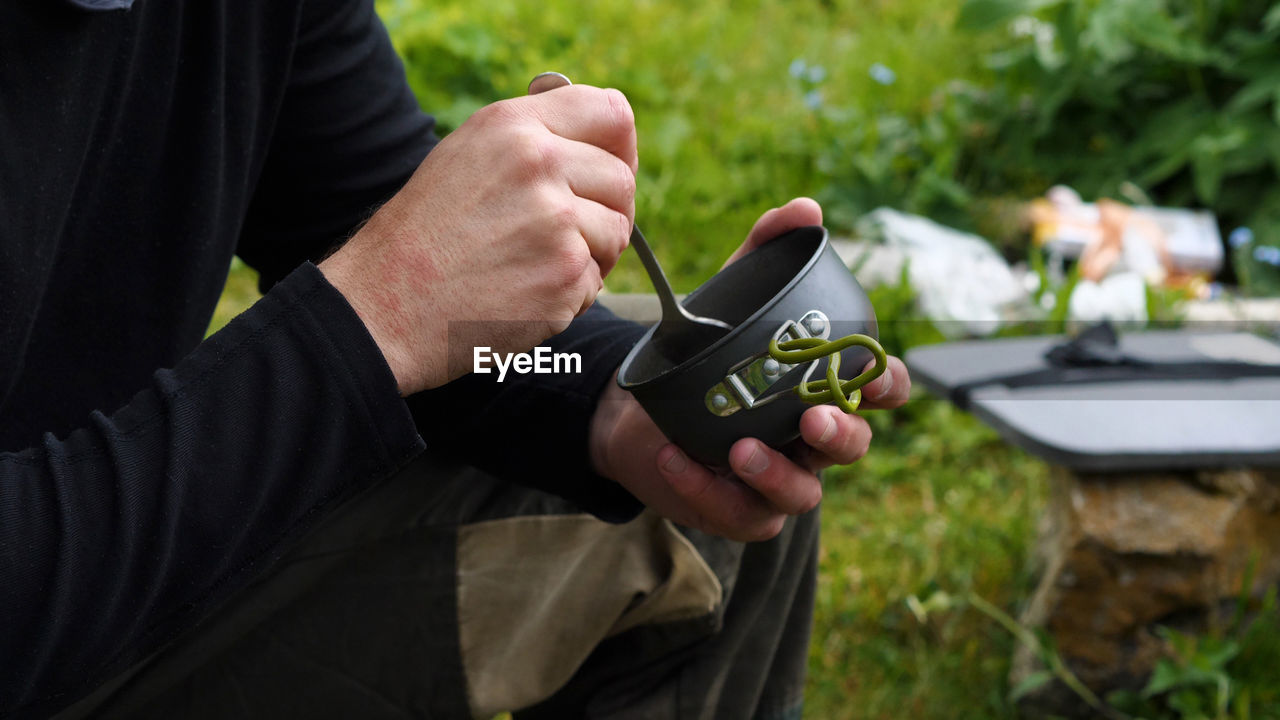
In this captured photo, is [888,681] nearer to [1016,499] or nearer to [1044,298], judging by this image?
[1016,499]

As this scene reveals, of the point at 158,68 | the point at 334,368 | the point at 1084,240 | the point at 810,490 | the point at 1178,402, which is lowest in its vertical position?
the point at 1084,240

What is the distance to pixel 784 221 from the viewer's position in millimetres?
1183

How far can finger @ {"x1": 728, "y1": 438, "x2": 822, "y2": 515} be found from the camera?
1.07 metres

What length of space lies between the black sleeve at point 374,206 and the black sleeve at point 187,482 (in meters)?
0.36

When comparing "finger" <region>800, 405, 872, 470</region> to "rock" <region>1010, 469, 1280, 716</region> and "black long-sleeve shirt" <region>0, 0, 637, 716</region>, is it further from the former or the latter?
"rock" <region>1010, 469, 1280, 716</region>

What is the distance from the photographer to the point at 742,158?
3910mm

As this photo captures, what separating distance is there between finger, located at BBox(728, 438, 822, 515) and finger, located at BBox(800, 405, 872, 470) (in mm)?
33

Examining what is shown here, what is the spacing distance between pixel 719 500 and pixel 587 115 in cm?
42

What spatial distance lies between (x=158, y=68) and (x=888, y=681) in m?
1.49

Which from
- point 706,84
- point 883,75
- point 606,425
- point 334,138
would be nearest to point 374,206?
point 334,138

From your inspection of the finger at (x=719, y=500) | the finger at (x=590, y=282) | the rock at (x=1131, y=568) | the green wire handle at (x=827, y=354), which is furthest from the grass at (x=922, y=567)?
the finger at (x=590, y=282)

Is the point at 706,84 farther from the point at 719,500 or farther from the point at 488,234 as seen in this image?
the point at 488,234

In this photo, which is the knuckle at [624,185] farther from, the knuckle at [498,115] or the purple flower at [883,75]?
the purple flower at [883,75]

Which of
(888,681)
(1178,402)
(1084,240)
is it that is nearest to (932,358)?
(1178,402)
